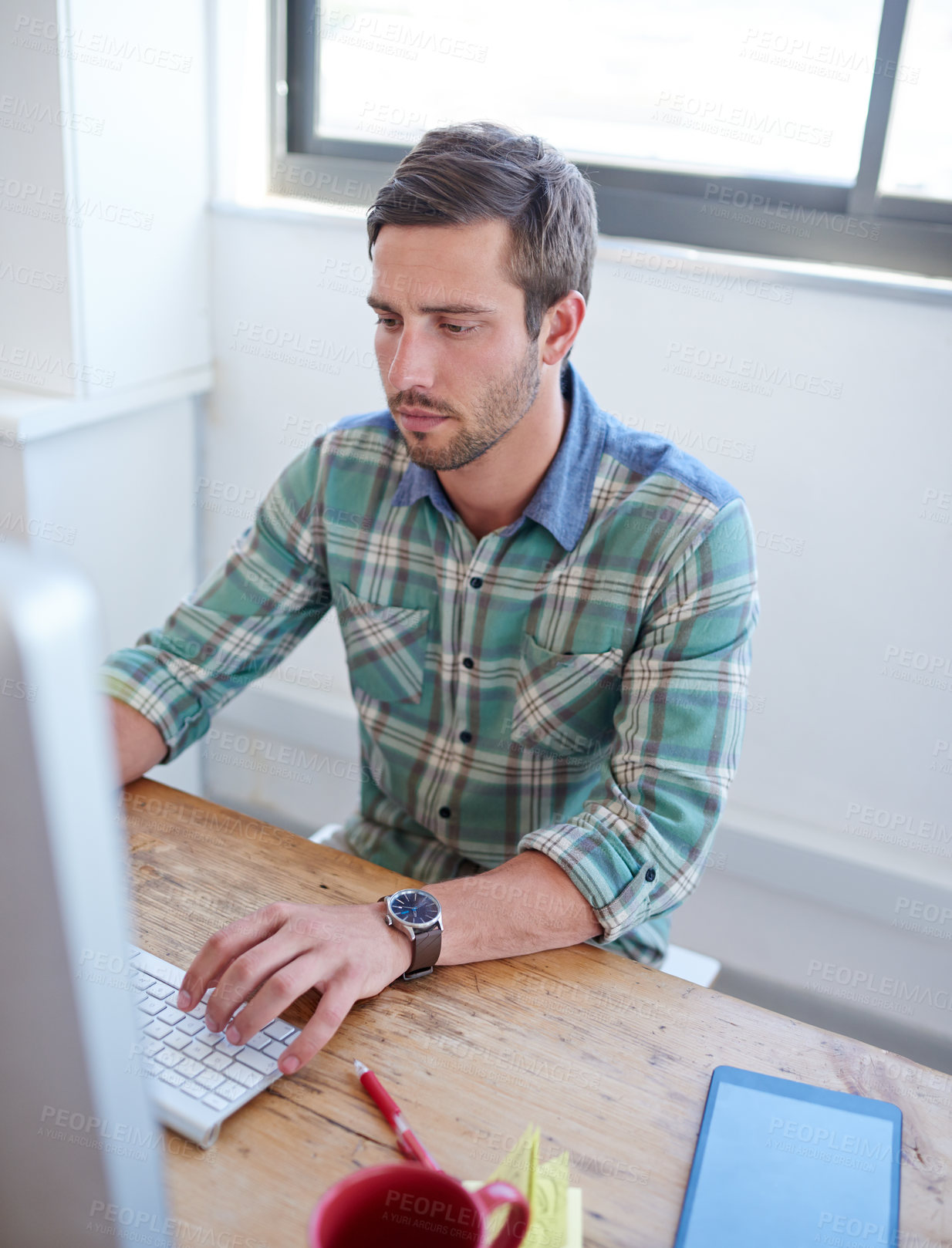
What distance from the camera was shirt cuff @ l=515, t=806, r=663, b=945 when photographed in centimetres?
96

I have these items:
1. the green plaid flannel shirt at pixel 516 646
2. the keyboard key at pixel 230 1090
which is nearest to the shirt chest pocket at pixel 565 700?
the green plaid flannel shirt at pixel 516 646

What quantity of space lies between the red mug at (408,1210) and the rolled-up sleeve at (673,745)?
1.45 ft

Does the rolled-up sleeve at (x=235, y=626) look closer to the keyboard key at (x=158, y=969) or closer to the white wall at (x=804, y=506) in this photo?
the keyboard key at (x=158, y=969)

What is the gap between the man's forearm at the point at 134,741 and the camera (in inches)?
45.3

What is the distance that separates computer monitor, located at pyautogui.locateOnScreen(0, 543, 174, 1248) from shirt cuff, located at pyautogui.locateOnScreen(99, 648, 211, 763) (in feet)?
2.61

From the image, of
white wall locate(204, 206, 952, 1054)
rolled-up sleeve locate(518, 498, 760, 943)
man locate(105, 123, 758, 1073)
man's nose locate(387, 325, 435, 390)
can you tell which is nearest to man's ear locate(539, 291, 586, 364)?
man locate(105, 123, 758, 1073)

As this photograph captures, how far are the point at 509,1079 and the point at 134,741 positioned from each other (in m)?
0.60

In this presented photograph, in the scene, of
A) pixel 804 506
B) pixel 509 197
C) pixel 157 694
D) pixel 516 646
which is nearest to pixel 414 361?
pixel 509 197

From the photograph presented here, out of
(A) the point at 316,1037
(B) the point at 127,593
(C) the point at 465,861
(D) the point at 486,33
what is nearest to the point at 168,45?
(D) the point at 486,33

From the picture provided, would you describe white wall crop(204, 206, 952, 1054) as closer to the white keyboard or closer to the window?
the window

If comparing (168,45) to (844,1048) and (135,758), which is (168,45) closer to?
(135,758)

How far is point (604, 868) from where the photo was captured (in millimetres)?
976

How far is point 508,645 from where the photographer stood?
123 cm

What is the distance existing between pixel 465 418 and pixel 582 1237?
806 millimetres
